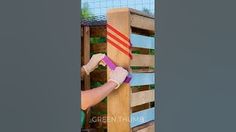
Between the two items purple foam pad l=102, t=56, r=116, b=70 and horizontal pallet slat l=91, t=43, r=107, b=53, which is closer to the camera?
purple foam pad l=102, t=56, r=116, b=70

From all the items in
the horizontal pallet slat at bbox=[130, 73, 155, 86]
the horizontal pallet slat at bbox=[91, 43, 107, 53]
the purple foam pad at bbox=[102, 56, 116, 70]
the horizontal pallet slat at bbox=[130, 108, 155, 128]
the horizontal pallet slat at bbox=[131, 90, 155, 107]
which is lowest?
the horizontal pallet slat at bbox=[130, 108, 155, 128]

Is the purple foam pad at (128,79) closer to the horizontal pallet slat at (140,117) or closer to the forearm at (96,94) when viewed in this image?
the forearm at (96,94)

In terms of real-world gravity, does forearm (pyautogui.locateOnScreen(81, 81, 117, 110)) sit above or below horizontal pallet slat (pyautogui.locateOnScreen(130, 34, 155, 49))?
below

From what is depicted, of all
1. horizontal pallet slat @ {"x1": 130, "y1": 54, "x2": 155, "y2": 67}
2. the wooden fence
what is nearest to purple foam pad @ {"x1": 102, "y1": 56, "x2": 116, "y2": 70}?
the wooden fence

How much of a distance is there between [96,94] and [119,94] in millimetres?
168

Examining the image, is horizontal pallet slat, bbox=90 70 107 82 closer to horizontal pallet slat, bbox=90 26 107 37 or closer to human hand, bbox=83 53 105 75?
human hand, bbox=83 53 105 75

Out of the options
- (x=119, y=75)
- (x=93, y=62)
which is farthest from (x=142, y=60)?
(x=93, y=62)

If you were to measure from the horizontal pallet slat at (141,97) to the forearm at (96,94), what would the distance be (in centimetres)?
17

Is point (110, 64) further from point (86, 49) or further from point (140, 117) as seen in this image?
point (140, 117)

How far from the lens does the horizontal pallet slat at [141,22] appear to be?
2371mm

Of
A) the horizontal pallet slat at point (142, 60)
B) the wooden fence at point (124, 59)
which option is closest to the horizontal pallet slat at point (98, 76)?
the wooden fence at point (124, 59)

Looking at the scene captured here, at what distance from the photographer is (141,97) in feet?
8.29

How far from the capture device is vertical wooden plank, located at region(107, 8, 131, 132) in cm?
237

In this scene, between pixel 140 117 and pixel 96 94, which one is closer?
pixel 96 94
